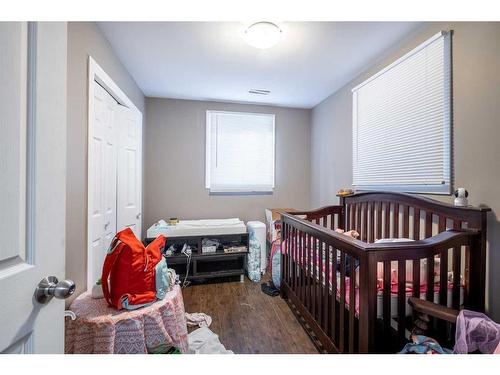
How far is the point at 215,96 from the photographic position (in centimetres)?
302

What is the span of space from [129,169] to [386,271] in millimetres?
2436

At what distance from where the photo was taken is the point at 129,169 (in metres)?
2.43

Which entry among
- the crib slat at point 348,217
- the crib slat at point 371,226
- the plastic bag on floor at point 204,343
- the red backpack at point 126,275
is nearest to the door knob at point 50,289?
the red backpack at point 126,275

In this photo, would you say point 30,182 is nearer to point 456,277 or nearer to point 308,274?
point 308,274

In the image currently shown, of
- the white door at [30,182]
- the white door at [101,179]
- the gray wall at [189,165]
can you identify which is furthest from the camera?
the gray wall at [189,165]

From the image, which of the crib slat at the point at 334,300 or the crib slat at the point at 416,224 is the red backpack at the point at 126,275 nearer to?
the crib slat at the point at 334,300

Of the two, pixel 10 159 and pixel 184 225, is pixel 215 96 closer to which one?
pixel 184 225

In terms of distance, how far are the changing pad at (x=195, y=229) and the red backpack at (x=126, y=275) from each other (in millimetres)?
1324

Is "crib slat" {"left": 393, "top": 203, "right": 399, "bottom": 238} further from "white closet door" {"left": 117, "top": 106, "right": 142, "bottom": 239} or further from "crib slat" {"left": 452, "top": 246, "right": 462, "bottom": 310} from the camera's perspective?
"white closet door" {"left": 117, "top": 106, "right": 142, "bottom": 239}

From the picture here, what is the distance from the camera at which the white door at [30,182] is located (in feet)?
1.75

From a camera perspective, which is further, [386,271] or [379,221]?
[379,221]

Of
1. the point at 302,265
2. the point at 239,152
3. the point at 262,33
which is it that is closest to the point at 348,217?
the point at 302,265

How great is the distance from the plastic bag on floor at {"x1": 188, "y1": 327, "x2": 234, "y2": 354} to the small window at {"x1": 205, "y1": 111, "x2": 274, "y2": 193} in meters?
1.87
